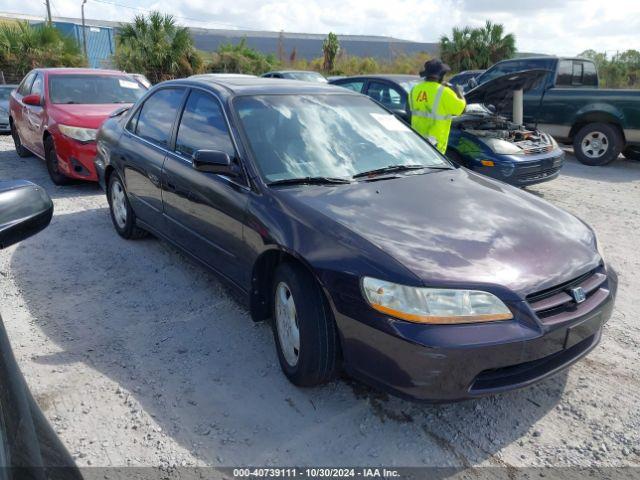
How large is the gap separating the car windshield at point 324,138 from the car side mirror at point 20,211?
1.84 metres

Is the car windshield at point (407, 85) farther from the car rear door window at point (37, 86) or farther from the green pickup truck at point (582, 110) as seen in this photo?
the car rear door window at point (37, 86)

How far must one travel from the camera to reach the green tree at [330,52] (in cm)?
3031

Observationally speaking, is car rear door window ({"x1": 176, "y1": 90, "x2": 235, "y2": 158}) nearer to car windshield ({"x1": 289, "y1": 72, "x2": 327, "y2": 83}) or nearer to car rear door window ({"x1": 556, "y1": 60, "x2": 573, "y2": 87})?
car rear door window ({"x1": 556, "y1": 60, "x2": 573, "y2": 87})

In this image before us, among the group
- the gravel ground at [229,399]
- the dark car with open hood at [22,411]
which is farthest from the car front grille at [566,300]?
the dark car with open hood at [22,411]

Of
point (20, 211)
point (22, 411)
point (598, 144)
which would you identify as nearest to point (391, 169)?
point (20, 211)

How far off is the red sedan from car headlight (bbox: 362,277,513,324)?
18.6ft

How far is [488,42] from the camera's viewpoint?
84.0 ft

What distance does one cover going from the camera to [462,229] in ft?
9.08

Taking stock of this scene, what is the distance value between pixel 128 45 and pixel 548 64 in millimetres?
18790

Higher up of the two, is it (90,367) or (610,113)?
(610,113)

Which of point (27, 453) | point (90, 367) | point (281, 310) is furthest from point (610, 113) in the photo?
point (27, 453)

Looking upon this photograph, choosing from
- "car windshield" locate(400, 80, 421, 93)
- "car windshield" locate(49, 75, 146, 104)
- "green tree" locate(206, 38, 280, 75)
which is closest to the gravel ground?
"car windshield" locate(49, 75, 146, 104)

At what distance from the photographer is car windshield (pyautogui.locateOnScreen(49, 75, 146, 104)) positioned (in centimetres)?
756

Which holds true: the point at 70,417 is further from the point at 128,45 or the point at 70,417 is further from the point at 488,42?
the point at 488,42
